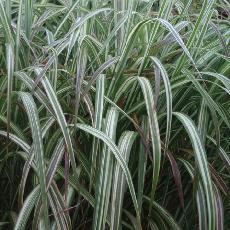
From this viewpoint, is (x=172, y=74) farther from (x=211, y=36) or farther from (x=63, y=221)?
(x=63, y=221)

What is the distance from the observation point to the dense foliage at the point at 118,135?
1184 mm

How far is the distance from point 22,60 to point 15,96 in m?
0.23

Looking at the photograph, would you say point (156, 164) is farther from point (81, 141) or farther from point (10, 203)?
point (10, 203)

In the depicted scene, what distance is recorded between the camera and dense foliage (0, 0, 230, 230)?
118 cm

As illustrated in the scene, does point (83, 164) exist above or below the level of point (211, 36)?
below

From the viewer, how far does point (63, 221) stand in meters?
1.19

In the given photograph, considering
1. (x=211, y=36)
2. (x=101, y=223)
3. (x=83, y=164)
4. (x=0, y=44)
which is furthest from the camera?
(x=211, y=36)

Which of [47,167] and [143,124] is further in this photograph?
[143,124]

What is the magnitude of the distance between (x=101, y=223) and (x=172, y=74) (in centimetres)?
53

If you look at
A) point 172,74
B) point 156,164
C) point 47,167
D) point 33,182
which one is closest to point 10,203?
point 33,182

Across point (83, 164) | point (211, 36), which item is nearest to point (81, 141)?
point (83, 164)


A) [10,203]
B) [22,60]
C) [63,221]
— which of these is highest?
[22,60]

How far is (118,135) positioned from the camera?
1413 mm

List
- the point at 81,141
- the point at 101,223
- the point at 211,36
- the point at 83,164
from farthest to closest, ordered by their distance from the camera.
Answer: the point at 211,36
the point at 81,141
the point at 83,164
the point at 101,223
